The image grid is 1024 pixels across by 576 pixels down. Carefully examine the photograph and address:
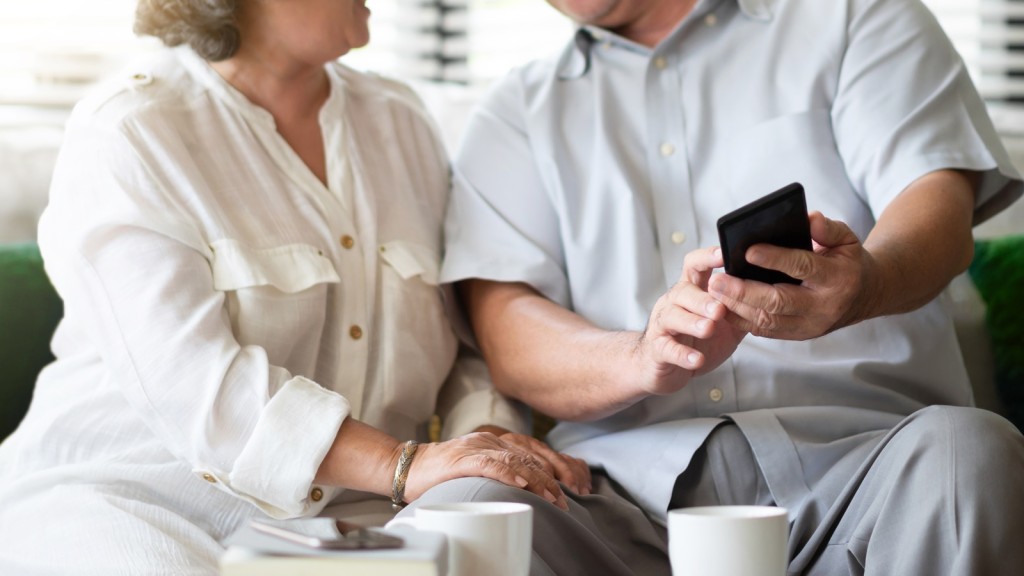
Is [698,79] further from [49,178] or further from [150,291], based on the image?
[49,178]

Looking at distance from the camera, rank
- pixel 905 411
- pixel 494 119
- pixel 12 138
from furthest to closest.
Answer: pixel 12 138 → pixel 494 119 → pixel 905 411

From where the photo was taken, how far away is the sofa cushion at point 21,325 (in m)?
1.57

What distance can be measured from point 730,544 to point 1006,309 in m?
1.01

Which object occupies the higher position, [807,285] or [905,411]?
[807,285]

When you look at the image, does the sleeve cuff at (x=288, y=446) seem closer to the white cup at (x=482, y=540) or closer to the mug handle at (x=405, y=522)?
the mug handle at (x=405, y=522)

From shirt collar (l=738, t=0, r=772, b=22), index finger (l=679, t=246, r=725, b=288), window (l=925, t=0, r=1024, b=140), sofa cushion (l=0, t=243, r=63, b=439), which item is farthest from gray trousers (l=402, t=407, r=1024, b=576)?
window (l=925, t=0, r=1024, b=140)

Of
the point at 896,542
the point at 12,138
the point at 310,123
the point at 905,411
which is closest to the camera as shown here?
the point at 896,542

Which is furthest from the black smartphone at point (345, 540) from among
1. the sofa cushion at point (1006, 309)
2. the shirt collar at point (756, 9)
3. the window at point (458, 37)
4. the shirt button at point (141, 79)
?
the window at point (458, 37)

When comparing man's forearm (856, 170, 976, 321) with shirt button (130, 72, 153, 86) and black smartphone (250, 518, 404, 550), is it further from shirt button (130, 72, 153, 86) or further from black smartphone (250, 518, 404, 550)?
shirt button (130, 72, 153, 86)

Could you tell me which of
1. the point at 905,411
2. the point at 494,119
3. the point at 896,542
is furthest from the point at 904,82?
the point at 896,542

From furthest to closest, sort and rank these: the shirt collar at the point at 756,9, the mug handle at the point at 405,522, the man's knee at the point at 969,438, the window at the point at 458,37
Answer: the window at the point at 458,37
the shirt collar at the point at 756,9
the man's knee at the point at 969,438
the mug handle at the point at 405,522

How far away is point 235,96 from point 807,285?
742 millimetres

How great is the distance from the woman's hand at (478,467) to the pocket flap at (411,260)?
0.98ft

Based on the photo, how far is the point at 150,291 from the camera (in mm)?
1235
